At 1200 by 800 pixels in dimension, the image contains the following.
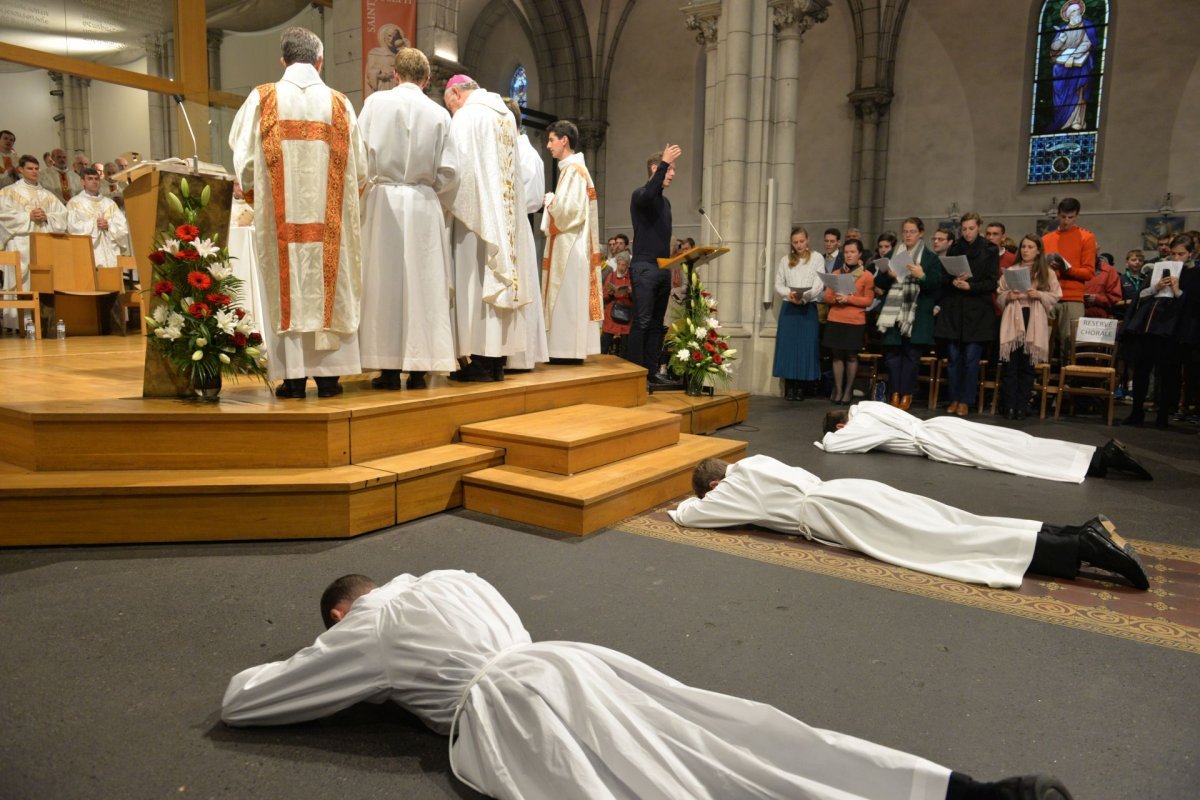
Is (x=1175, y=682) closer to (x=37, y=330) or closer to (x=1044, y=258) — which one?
(x=1044, y=258)

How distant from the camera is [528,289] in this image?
5.66 m

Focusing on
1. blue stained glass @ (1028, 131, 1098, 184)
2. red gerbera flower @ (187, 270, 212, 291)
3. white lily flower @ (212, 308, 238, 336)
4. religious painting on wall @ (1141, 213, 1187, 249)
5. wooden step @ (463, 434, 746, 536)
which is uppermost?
blue stained glass @ (1028, 131, 1098, 184)

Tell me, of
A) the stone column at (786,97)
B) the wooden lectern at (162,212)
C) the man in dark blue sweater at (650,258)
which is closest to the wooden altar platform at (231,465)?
the wooden lectern at (162,212)

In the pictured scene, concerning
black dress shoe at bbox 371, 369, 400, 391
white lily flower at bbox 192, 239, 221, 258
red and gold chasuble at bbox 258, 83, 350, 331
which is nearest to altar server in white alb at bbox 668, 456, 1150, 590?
black dress shoe at bbox 371, 369, 400, 391

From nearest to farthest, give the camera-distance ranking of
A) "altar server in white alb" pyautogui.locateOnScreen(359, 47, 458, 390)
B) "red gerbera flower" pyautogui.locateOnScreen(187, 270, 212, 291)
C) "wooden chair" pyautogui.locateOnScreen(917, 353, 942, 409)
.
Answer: "red gerbera flower" pyautogui.locateOnScreen(187, 270, 212, 291)
"altar server in white alb" pyautogui.locateOnScreen(359, 47, 458, 390)
"wooden chair" pyautogui.locateOnScreen(917, 353, 942, 409)

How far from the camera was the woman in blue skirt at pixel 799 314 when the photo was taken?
352 inches

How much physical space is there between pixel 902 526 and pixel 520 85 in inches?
624

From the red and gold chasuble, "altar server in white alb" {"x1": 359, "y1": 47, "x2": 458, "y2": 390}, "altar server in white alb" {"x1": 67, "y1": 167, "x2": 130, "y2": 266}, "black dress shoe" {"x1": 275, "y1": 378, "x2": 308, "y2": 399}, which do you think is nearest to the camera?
the red and gold chasuble

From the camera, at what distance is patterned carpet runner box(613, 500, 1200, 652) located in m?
3.09

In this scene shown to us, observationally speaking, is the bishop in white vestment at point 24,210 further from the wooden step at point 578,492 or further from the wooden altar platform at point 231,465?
the wooden step at point 578,492

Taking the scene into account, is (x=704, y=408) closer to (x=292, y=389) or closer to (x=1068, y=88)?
(x=292, y=389)

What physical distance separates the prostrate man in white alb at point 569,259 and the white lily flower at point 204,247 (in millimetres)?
2815

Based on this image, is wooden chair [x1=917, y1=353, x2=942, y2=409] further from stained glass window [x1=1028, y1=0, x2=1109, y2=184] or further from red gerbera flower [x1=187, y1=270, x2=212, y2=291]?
red gerbera flower [x1=187, y1=270, x2=212, y2=291]

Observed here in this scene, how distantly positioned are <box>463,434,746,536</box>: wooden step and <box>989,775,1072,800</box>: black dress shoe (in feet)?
8.57
